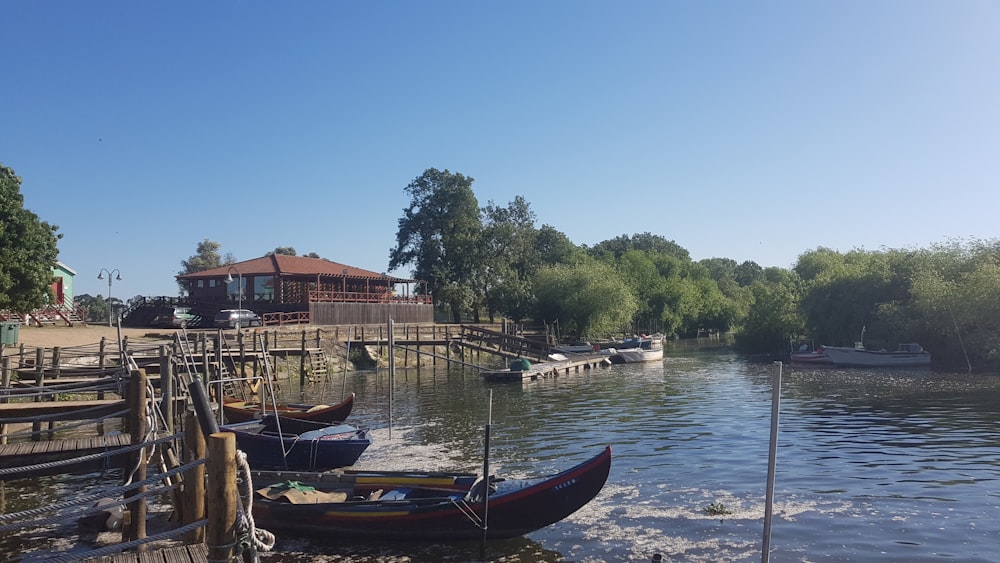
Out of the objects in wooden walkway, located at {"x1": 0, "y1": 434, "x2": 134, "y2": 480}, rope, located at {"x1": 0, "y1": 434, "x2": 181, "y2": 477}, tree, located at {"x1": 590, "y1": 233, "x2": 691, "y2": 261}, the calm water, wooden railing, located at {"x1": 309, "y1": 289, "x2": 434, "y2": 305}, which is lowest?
the calm water

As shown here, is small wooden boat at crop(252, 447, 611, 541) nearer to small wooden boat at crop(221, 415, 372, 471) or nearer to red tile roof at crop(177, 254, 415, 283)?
Answer: small wooden boat at crop(221, 415, 372, 471)

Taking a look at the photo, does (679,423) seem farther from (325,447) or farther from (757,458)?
(325,447)

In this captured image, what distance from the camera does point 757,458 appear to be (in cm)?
1703

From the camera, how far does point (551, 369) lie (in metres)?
41.8

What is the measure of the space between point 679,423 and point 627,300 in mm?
44032

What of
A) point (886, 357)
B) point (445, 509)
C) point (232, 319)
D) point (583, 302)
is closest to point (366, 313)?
point (232, 319)

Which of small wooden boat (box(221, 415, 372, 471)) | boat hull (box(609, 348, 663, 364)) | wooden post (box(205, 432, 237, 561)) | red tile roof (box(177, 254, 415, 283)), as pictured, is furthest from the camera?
red tile roof (box(177, 254, 415, 283))

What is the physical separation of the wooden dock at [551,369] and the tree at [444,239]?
21.5m

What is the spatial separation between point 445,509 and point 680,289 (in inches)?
3202

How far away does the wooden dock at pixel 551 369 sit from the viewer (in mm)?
37656

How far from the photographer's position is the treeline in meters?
42.8

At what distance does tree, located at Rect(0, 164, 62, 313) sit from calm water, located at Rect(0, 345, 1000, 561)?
12.6 meters

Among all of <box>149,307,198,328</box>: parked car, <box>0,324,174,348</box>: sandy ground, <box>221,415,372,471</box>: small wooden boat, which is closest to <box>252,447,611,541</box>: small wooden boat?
<box>221,415,372,471</box>: small wooden boat

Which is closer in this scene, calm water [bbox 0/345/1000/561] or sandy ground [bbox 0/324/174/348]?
calm water [bbox 0/345/1000/561]
